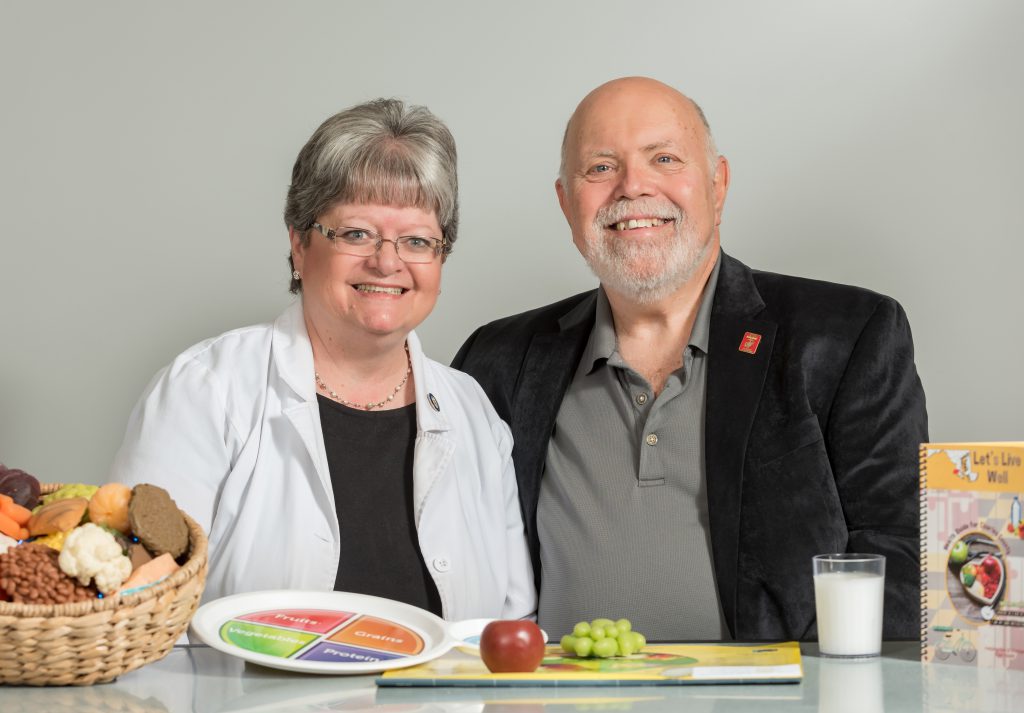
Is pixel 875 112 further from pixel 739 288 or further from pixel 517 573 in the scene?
pixel 517 573

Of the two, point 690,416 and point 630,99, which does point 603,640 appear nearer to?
point 690,416

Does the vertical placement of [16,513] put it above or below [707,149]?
below

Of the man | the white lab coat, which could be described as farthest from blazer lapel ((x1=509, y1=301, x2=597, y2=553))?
the white lab coat

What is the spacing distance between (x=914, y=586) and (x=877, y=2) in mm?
1416

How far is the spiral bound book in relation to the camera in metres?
1.29

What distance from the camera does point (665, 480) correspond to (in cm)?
220

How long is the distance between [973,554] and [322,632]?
2.44 ft

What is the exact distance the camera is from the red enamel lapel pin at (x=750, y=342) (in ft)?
7.27

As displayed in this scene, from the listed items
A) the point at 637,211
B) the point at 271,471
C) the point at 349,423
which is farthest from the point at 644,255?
the point at 271,471

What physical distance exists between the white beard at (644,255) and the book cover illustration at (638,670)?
102 cm

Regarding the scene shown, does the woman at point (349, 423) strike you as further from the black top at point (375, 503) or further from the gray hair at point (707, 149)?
the gray hair at point (707, 149)

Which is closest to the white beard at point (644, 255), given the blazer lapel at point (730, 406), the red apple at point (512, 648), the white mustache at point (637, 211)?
the white mustache at point (637, 211)

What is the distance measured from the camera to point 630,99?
7.94 ft

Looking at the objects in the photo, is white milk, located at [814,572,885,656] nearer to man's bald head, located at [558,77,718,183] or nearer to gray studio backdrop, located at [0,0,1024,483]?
man's bald head, located at [558,77,718,183]
